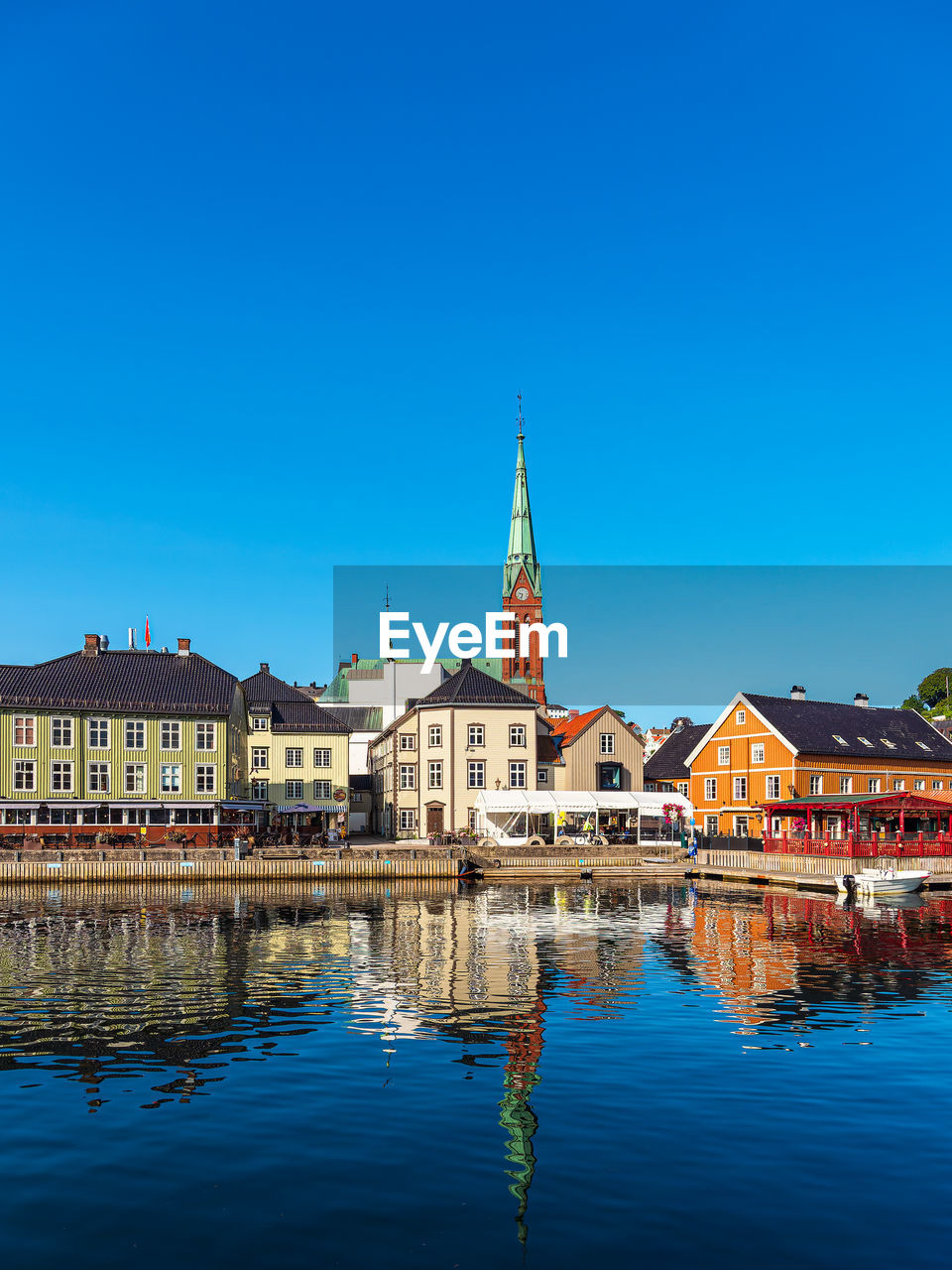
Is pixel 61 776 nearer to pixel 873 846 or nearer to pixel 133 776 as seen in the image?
pixel 133 776

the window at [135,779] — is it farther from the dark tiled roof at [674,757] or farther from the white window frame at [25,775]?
the dark tiled roof at [674,757]

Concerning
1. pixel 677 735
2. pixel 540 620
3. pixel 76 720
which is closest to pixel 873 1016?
pixel 76 720

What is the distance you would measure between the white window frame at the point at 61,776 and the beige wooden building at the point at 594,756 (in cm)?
3881

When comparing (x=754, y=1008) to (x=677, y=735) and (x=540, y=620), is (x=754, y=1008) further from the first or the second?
(x=540, y=620)

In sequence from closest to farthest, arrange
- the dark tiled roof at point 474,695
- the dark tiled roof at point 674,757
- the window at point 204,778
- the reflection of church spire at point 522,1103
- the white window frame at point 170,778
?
1. the reflection of church spire at point 522,1103
2. the white window frame at point 170,778
3. the window at point 204,778
4. the dark tiled roof at point 474,695
5. the dark tiled roof at point 674,757

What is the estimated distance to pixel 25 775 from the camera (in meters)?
75.8

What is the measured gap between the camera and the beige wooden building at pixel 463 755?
88312 mm

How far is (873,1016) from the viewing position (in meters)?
26.3

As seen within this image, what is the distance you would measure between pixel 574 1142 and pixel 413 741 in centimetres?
7537

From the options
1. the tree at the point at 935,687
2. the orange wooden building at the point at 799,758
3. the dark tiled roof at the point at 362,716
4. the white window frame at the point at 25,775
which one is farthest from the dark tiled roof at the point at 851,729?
the tree at the point at 935,687

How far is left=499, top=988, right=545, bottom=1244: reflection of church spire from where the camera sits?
15.4m

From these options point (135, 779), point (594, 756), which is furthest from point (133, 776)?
point (594, 756)

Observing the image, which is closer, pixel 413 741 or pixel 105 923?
pixel 105 923

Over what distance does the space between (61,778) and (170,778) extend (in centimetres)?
721
